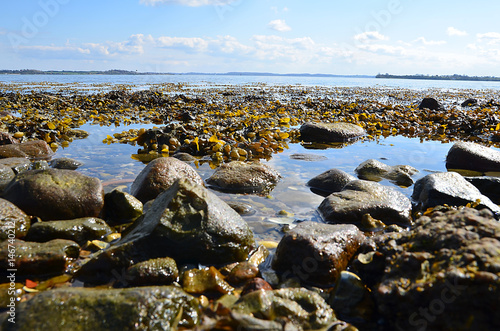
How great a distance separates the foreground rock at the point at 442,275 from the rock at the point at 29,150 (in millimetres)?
5603

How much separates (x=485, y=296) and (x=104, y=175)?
471 cm

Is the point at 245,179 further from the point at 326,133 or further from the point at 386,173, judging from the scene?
the point at 326,133

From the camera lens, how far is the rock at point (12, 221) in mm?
2643

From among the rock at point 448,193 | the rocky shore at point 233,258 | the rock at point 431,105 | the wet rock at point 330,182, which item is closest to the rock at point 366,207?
the rocky shore at point 233,258

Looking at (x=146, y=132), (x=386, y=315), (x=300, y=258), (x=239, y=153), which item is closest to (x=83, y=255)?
(x=300, y=258)

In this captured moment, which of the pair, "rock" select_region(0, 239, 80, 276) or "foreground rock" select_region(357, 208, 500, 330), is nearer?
"foreground rock" select_region(357, 208, 500, 330)

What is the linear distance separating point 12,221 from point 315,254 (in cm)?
243

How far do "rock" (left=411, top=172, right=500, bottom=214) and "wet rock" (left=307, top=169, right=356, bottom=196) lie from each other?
91cm

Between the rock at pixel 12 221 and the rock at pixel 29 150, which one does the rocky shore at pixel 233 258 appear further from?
the rock at pixel 29 150

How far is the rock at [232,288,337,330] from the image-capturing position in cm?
188

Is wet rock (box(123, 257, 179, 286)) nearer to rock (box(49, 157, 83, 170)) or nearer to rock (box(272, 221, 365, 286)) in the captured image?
rock (box(272, 221, 365, 286))

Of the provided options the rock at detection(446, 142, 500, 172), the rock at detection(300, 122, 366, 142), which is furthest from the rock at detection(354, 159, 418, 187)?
the rock at detection(300, 122, 366, 142)

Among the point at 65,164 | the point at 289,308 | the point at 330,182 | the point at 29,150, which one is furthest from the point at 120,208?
the point at 29,150

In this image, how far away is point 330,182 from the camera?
449cm
